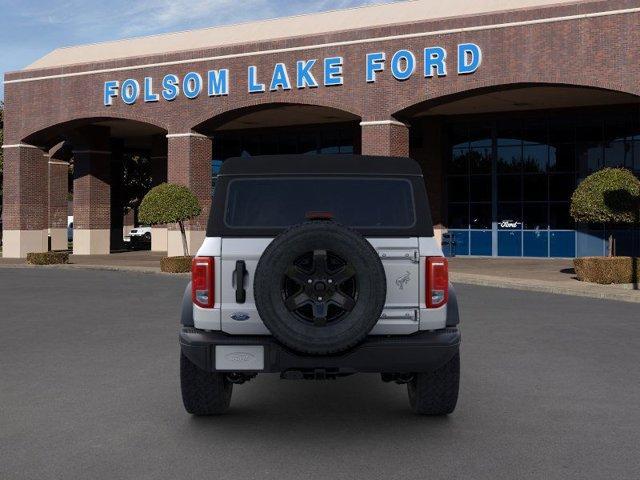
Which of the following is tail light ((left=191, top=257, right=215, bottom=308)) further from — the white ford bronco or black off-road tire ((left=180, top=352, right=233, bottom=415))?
black off-road tire ((left=180, top=352, right=233, bottom=415))

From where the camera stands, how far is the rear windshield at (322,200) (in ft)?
22.0

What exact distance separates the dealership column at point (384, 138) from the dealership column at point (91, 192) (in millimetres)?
16615

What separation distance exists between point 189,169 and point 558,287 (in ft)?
60.8

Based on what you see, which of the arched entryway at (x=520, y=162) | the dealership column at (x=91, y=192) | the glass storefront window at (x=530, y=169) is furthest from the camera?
the dealership column at (x=91, y=192)

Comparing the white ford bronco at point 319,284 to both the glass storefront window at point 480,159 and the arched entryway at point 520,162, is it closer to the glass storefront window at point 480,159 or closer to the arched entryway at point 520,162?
the arched entryway at point 520,162

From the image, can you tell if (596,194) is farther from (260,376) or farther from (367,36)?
(260,376)

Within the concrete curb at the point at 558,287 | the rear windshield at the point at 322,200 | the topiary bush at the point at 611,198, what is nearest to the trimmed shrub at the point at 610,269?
the concrete curb at the point at 558,287

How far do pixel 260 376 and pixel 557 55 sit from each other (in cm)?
2118

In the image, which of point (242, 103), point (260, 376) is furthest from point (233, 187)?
point (242, 103)

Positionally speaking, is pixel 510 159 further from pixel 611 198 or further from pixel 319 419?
pixel 319 419

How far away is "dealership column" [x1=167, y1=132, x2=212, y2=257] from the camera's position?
34.8 m

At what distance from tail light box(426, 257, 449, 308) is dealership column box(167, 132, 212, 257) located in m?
29.0

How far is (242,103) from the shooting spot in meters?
33.5

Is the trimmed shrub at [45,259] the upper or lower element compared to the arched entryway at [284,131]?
lower
